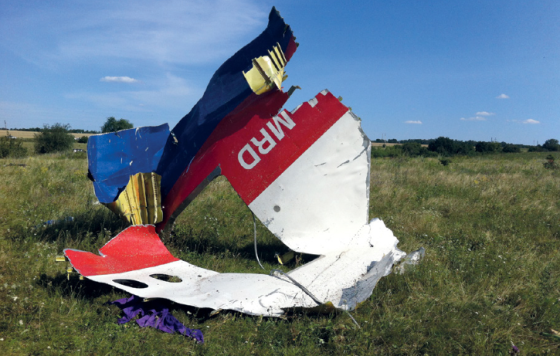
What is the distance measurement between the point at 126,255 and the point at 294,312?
168cm

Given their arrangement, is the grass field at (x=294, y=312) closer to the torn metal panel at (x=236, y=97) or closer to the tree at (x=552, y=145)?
the torn metal panel at (x=236, y=97)

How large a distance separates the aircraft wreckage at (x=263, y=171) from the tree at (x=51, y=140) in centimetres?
3830

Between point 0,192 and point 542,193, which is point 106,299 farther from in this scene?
point 542,193

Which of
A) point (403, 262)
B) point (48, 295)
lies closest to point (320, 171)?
point (403, 262)

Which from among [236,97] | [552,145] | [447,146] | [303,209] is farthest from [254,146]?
[552,145]

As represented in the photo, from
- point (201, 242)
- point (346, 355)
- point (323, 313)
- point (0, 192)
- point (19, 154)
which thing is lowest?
point (346, 355)

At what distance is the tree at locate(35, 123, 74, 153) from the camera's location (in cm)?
3588

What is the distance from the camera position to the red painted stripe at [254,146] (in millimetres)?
3605

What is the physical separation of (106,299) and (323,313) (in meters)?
1.83

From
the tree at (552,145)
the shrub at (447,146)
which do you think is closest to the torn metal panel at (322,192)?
the shrub at (447,146)

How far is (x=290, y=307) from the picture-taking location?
2.77 meters

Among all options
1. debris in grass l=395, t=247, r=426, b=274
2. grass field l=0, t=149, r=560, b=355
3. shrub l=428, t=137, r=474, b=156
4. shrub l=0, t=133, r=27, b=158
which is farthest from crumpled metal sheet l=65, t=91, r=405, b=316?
shrub l=428, t=137, r=474, b=156

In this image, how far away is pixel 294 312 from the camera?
9.02ft

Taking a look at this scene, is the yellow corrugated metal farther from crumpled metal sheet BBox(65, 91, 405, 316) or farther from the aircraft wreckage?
crumpled metal sheet BBox(65, 91, 405, 316)
